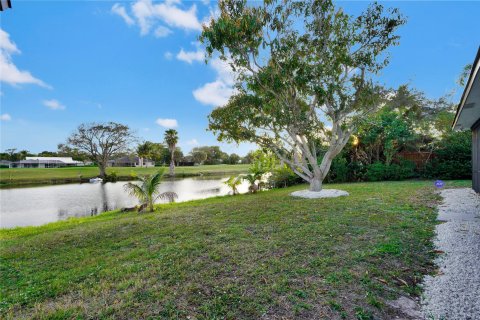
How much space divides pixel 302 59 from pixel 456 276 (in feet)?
26.6

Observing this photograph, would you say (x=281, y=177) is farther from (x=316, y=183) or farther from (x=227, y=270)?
(x=227, y=270)

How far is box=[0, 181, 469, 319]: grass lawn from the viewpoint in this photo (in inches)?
96.5

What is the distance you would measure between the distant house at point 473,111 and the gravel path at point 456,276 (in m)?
2.82

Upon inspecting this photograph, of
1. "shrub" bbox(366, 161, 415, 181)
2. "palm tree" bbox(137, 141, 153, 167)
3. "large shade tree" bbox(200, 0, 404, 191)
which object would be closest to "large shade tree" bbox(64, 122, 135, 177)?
"palm tree" bbox(137, 141, 153, 167)

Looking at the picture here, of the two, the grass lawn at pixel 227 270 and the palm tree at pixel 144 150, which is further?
the palm tree at pixel 144 150

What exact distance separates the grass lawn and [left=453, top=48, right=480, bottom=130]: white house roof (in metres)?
2.92

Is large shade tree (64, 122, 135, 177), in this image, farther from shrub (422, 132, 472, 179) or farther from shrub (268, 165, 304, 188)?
shrub (422, 132, 472, 179)

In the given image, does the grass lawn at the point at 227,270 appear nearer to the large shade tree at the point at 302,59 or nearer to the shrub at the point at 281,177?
the large shade tree at the point at 302,59

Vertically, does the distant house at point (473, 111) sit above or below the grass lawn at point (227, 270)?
above

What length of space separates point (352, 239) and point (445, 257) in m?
1.22

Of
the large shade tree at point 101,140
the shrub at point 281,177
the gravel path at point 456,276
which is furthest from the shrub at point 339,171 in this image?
the large shade tree at point 101,140

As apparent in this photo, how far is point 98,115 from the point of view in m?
43.3

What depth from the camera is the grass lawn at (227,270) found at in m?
2.45

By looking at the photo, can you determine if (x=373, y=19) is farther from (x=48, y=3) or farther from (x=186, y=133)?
(x=186, y=133)
